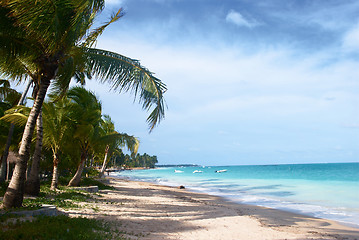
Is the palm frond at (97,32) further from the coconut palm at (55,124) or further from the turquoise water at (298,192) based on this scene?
the turquoise water at (298,192)

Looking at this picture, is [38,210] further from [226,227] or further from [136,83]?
[226,227]

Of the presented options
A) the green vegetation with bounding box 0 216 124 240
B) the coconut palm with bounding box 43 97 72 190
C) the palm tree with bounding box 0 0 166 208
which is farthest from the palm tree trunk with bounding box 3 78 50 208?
the coconut palm with bounding box 43 97 72 190

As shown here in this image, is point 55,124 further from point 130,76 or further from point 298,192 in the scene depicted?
point 298,192

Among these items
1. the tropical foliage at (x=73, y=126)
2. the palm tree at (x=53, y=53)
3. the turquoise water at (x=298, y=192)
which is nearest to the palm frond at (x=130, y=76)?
the palm tree at (x=53, y=53)

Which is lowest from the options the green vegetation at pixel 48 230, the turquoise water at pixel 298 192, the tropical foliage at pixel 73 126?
the turquoise water at pixel 298 192

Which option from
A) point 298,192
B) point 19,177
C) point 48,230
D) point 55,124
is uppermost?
point 55,124

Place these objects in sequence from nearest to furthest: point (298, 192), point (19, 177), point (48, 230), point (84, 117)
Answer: point (48, 230)
point (19, 177)
point (84, 117)
point (298, 192)

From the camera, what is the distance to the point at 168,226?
299 inches

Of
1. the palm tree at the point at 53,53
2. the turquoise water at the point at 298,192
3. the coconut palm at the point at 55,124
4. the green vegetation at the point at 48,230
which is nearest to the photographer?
the green vegetation at the point at 48,230

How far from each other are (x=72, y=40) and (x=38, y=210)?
4.10m

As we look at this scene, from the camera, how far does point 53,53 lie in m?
6.68

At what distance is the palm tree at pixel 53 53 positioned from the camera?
5.69 meters

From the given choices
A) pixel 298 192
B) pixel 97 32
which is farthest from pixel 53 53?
pixel 298 192

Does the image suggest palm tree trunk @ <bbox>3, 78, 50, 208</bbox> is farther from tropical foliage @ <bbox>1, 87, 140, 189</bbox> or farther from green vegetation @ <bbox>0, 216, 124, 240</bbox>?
tropical foliage @ <bbox>1, 87, 140, 189</bbox>
